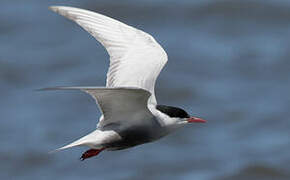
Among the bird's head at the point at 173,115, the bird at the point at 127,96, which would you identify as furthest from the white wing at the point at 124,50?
the bird's head at the point at 173,115

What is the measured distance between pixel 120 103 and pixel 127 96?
0.47ft

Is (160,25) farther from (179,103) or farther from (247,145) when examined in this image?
(247,145)

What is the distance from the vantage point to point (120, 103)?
6066 millimetres

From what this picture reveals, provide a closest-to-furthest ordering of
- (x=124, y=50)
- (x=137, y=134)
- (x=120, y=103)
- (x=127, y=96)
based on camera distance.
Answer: (x=127, y=96), (x=120, y=103), (x=137, y=134), (x=124, y=50)

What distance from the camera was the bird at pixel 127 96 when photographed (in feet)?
19.7

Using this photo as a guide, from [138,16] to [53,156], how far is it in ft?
8.45

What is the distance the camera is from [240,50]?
11.2 m

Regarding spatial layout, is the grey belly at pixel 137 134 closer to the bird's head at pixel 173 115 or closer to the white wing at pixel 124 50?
the bird's head at pixel 173 115

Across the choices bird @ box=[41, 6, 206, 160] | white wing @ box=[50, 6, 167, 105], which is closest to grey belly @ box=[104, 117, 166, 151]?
bird @ box=[41, 6, 206, 160]

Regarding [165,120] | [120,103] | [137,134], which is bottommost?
[137,134]

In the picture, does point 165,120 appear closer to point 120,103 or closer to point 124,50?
point 120,103

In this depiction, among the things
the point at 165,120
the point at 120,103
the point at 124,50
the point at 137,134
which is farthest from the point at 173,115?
the point at 124,50

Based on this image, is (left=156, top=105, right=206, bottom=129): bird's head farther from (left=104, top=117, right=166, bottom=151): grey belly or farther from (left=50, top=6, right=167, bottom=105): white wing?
(left=50, top=6, right=167, bottom=105): white wing

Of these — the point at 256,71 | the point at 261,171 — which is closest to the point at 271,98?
the point at 256,71
